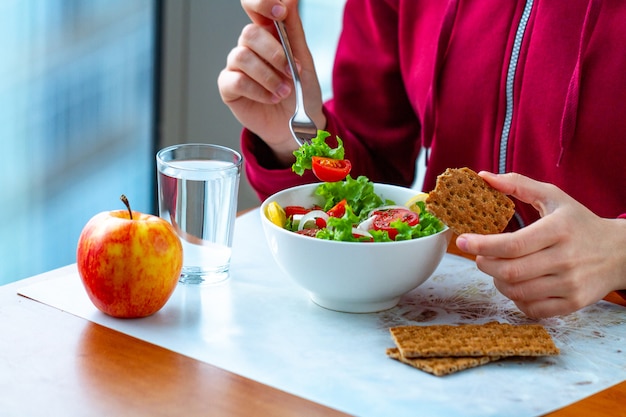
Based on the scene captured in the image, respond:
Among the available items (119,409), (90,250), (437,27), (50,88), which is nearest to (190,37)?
(50,88)

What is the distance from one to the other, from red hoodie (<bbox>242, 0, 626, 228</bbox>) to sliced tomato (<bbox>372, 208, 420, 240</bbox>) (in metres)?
0.41

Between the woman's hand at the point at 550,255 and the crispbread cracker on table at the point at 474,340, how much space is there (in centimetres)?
6

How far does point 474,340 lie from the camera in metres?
1.09

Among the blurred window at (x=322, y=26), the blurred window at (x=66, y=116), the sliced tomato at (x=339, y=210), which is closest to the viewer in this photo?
the sliced tomato at (x=339, y=210)

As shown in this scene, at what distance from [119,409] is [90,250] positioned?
0.95 ft

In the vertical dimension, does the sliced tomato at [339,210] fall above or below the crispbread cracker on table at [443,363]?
above

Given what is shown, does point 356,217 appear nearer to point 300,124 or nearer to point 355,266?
point 355,266

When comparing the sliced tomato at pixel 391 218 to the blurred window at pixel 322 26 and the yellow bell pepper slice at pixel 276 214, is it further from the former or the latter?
the blurred window at pixel 322 26

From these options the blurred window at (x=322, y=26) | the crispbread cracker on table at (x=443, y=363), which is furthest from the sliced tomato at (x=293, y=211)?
the blurred window at (x=322, y=26)

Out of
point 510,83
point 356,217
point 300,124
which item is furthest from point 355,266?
point 510,83

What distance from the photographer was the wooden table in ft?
3.05

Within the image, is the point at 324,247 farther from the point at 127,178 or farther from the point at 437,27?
the point at 127,178

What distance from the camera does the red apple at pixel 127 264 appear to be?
3.72ft

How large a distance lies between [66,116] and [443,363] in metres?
1.99
